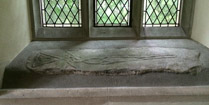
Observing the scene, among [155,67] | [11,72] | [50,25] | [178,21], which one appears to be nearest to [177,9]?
[178,21]

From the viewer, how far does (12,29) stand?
1.62 m

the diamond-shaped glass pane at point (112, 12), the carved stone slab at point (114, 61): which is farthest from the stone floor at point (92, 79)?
the diamond-shaped glass pane at point (112, 12)

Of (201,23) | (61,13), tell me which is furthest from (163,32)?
(61,13)

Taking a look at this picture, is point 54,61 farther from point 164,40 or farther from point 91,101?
point 164,40

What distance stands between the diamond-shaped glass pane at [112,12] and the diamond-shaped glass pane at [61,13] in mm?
191

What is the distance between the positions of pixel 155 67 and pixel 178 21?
0.92 metres

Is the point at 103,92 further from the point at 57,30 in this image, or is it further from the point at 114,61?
the point at 57,30

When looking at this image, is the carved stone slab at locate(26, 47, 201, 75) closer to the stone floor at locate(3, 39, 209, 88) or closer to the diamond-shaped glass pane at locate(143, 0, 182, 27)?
the stone floor at locate(3, 39, 209, 88)

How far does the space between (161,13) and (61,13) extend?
969mm

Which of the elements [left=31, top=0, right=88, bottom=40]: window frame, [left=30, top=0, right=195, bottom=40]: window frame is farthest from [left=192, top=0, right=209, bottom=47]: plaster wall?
[left=31, top=0, right=88, bottom=40]: window frame

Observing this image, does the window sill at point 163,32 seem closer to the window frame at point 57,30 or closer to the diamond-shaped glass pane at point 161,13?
the diamond-shaped glass pane at point 161,13

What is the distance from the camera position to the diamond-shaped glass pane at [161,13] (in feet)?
7.27

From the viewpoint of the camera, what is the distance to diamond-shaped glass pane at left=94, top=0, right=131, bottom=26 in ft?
7.20

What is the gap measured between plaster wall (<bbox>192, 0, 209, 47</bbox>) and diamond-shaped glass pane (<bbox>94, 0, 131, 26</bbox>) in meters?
0.62
